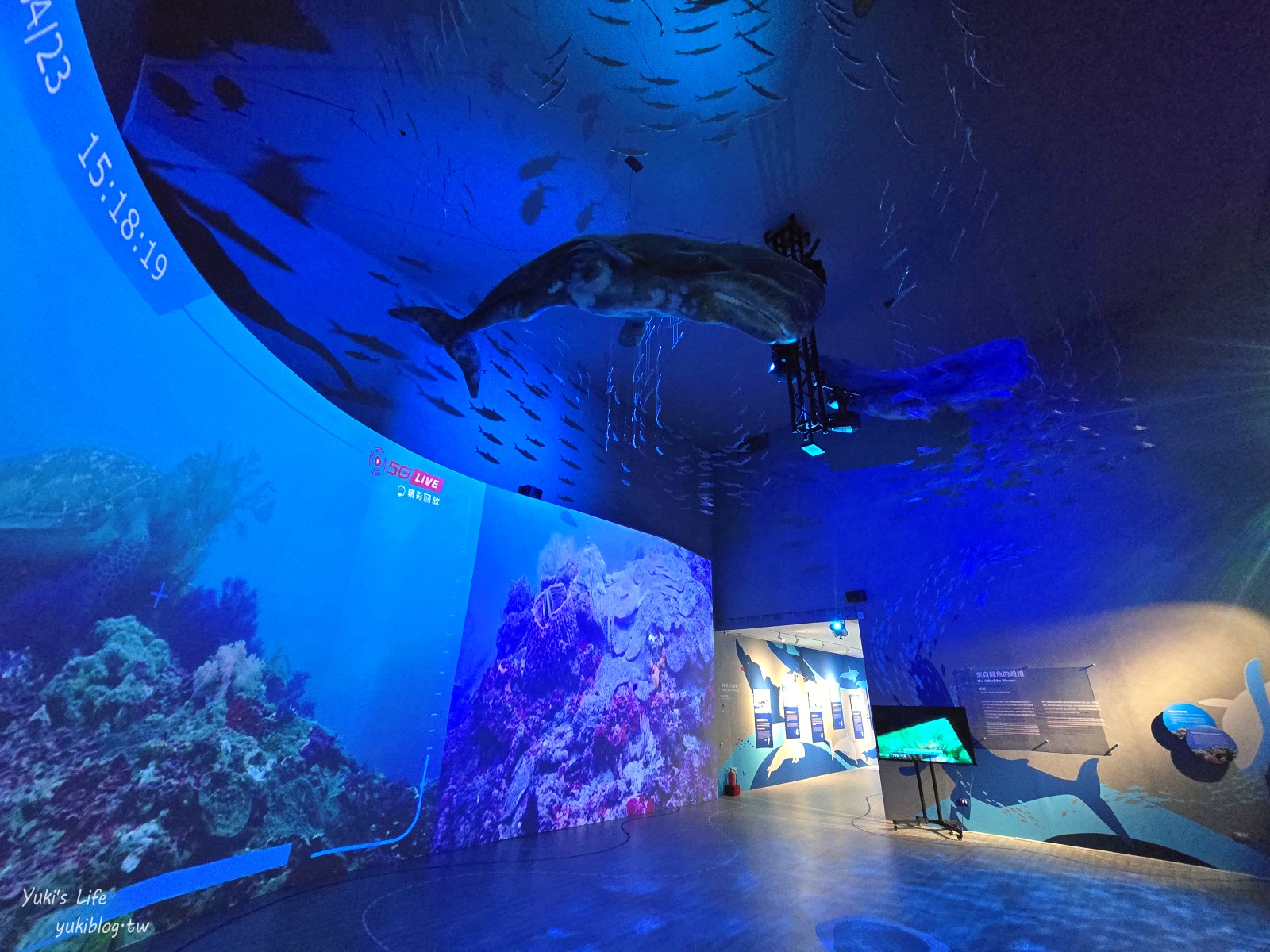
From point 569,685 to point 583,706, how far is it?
13.5 inches

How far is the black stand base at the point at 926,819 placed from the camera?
5629 mm

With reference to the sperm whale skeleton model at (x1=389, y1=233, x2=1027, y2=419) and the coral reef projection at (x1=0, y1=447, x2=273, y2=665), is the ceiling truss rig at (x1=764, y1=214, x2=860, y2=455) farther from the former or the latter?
the coral reef projection at (x1=0, y1=447, x2=273, y2=665)

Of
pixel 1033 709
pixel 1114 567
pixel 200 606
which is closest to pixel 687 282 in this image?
pixel 200 606

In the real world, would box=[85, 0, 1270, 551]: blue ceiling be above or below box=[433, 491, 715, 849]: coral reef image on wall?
above

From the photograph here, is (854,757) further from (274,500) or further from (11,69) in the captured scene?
(11,69)

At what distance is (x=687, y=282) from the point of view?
12.3 ft

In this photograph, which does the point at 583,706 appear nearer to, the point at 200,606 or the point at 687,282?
the point at 200,606

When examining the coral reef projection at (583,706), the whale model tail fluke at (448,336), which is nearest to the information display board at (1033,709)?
the coral reef projection at (583,706)

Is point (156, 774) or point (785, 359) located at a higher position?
point (785, 359)

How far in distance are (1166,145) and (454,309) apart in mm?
6722

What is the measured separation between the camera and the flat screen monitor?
5797 millimetres

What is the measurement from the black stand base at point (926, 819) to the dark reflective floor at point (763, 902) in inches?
16.1

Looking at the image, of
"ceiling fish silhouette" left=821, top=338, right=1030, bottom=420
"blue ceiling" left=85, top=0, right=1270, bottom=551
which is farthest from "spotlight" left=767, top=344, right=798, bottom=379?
"ceiling fish silhouette" left=821, top=338, right=1030, bottom=420

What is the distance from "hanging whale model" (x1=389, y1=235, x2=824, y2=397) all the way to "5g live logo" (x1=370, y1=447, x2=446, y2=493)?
196 cm
